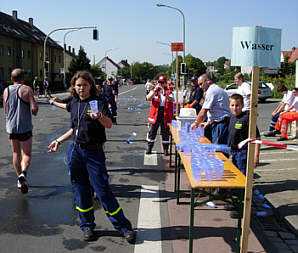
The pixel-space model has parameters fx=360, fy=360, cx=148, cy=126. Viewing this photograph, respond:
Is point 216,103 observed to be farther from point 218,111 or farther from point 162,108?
point 162,108

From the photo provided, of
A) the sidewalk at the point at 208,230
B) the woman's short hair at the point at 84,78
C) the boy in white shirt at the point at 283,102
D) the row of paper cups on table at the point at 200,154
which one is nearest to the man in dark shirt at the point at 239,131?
the row of paper cups on table at the point at 200,154

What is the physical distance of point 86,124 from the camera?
3.88 meters

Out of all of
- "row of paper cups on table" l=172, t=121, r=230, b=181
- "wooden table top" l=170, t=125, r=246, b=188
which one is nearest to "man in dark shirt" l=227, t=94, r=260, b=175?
"row of paper cups on table" l=172, t=121, r=230, b=181

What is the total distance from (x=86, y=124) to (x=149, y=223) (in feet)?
5.10

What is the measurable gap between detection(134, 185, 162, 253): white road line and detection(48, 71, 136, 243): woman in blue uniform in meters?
0.17

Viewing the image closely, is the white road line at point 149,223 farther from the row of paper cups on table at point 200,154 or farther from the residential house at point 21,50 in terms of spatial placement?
the residential house at point 21,50

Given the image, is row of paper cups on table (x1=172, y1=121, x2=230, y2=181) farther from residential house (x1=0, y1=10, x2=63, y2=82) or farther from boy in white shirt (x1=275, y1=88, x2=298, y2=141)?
residential house (x1=0, y1=10, x2=63, y2=82)

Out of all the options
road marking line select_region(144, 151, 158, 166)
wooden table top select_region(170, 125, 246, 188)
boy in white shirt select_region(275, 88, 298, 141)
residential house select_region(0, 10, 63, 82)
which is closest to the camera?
wooden table top select_region(170, 125, 246, 188)

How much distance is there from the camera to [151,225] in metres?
4.46

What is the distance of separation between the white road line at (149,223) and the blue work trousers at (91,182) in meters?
0.26

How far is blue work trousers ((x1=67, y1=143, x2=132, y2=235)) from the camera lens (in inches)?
153

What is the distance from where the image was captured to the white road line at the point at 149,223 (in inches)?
153

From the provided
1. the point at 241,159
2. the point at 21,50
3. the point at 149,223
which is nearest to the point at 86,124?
the point at 149,223

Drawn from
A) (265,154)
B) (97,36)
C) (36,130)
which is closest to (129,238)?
(265,154)
